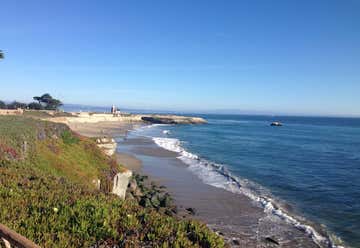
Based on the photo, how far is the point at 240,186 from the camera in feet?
76.0

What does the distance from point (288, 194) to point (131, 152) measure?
855 inches

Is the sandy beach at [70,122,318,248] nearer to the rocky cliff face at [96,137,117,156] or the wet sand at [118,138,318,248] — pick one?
the wet sand at [118,138,318,248]

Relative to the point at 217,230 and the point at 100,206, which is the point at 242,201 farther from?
the point at 100,206

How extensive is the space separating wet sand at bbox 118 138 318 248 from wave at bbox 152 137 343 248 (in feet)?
1.41

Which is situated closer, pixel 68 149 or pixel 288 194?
pixel 68 149

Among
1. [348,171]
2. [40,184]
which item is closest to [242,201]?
[40,184]

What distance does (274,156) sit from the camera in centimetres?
3838

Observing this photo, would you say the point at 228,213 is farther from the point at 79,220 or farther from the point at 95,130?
the point at 95,130

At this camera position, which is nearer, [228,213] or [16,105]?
[228,213]

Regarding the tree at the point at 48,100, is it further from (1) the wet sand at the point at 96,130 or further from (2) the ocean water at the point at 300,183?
(2) the ocean water at the point at 300,183

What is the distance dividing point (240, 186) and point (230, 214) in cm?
641

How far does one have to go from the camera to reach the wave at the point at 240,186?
1440cm

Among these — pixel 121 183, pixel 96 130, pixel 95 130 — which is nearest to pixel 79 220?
pixel 121 183

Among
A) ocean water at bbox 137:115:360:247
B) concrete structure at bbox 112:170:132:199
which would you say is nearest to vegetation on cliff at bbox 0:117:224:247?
concrete structure at bbox 112:170:132:199
